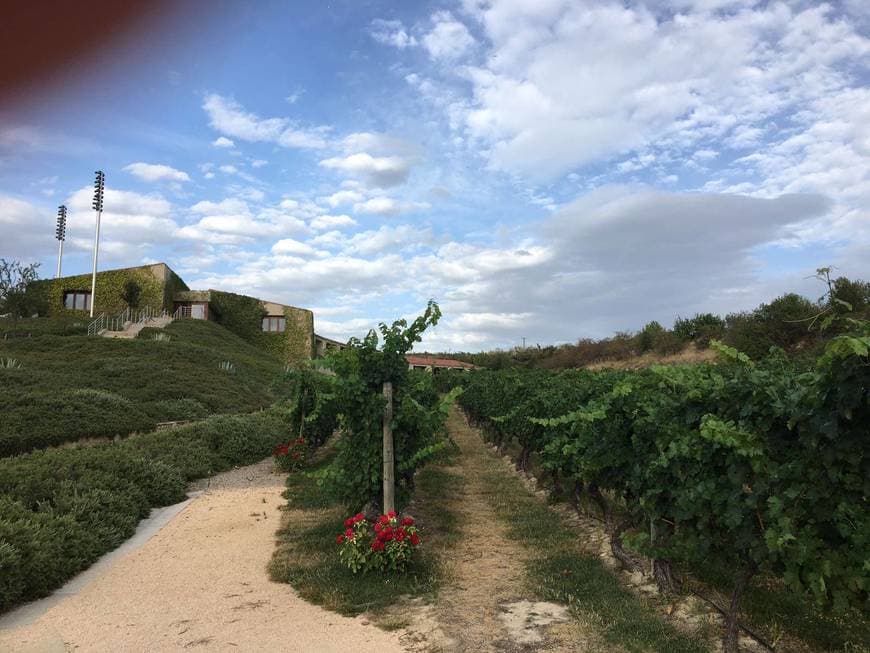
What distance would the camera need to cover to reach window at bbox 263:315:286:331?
45875 millimetres

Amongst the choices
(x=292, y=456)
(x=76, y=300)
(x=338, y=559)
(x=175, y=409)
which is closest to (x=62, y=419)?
(x=175, y=409)

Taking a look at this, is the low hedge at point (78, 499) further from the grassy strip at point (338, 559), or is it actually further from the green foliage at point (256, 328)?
the green foliage at point (256, 328)

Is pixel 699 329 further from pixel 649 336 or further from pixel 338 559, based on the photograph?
pixel 338 559

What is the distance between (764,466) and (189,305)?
45996 mm

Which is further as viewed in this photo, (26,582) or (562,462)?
(562,462)

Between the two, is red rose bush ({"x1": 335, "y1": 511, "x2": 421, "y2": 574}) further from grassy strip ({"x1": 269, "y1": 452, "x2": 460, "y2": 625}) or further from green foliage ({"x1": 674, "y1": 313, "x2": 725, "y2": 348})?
green foliage ({"x1": 674, "y1": 313, "x2": 725, "y2": 348})

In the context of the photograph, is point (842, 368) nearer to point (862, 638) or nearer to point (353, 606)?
point (862, 638)

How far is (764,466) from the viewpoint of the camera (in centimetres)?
341

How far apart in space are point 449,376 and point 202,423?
86.2 ft

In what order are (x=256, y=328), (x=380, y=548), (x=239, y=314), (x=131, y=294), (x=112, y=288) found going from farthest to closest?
(x=256, y=328)
(x=239, y=314)
(x=112, y=288)
(x=131, y=294)
(x=380, y=548)

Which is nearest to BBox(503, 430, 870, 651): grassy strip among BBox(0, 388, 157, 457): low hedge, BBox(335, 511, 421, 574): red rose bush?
BBox(335, 511, 421, 574): red rose bush

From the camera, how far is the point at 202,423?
1355 centimetres

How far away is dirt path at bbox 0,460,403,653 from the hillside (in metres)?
7.02

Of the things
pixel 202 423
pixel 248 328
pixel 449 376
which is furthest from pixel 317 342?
pixel 202 423
